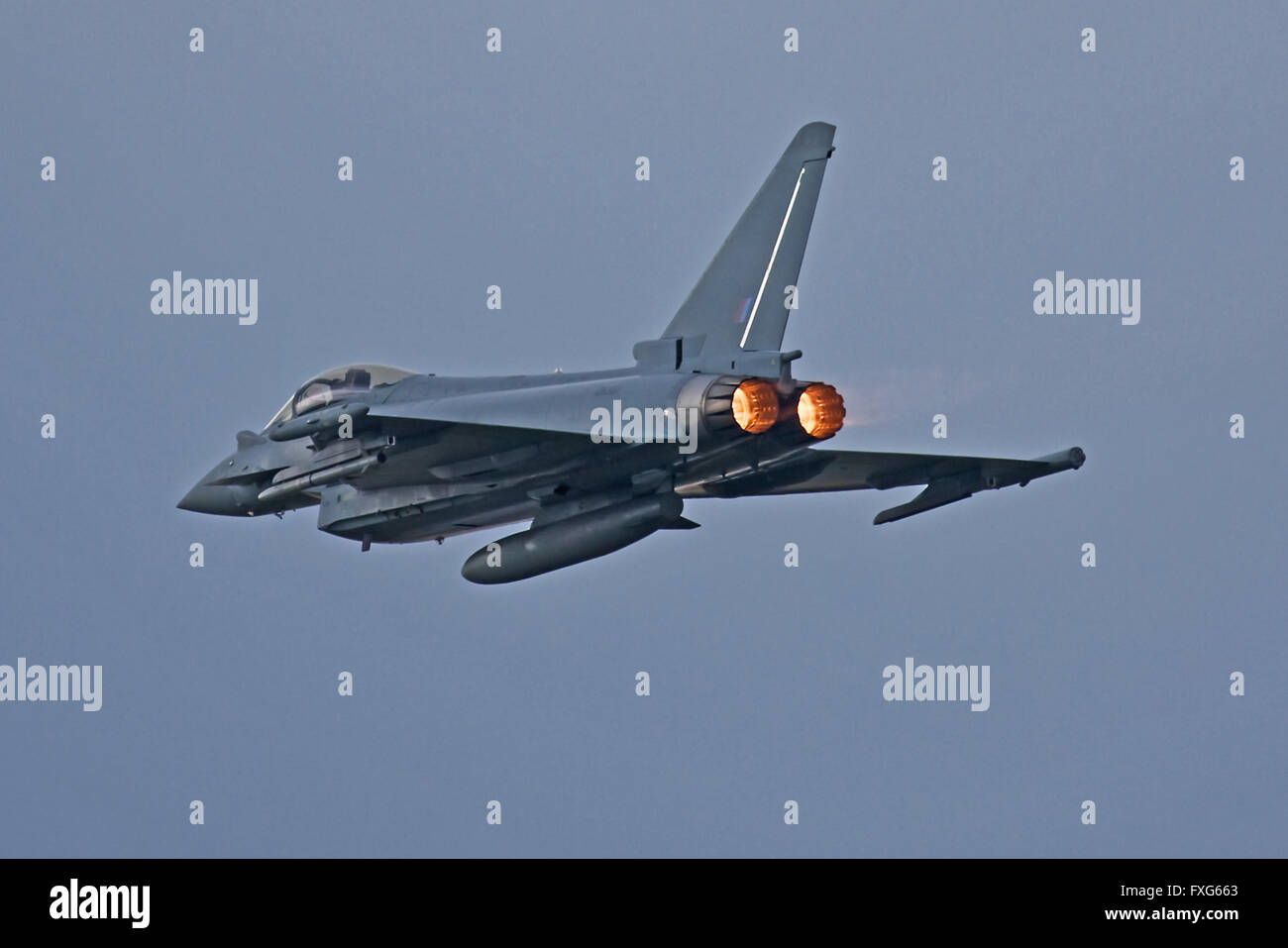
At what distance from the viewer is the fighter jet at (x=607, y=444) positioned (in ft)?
77.2

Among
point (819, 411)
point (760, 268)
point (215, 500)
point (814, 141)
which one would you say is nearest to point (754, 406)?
point (819, 411)

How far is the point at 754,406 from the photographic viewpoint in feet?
75.8

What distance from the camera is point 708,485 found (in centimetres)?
2683

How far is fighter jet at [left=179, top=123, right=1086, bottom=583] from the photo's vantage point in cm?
2353

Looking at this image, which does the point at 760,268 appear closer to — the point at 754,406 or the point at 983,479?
the point at 754,406

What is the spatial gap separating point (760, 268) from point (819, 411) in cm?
202

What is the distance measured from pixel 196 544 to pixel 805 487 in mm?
8523

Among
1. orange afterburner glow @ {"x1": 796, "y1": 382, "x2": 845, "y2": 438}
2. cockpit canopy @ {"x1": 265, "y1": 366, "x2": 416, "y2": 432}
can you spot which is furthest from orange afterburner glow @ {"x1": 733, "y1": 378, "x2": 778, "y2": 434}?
cockpit canopy @ {"x1": 265, "y1": 366, "x2": 416, "y2": 432}

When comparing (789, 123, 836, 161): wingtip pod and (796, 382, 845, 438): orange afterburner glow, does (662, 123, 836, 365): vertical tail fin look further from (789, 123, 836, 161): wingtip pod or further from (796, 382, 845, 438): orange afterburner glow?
(796, 382, 845, 438): orange afterburner glow

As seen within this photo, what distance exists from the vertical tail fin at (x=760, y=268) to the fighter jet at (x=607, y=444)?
2 cm

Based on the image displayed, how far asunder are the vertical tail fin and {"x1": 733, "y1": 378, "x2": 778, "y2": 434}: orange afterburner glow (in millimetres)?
928

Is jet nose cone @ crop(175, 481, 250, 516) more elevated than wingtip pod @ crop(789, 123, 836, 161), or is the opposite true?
wingtip pod @ crop(789, 123, 836, 161)

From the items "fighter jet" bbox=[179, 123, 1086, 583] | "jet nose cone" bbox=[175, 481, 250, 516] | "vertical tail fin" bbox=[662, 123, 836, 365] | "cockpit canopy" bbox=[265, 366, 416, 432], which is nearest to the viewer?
"fighter jet" bbox=[179, 123, 1086, 583]

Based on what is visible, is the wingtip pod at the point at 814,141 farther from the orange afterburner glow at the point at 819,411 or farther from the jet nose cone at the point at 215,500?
the jet nose cone at the point at 215,500
